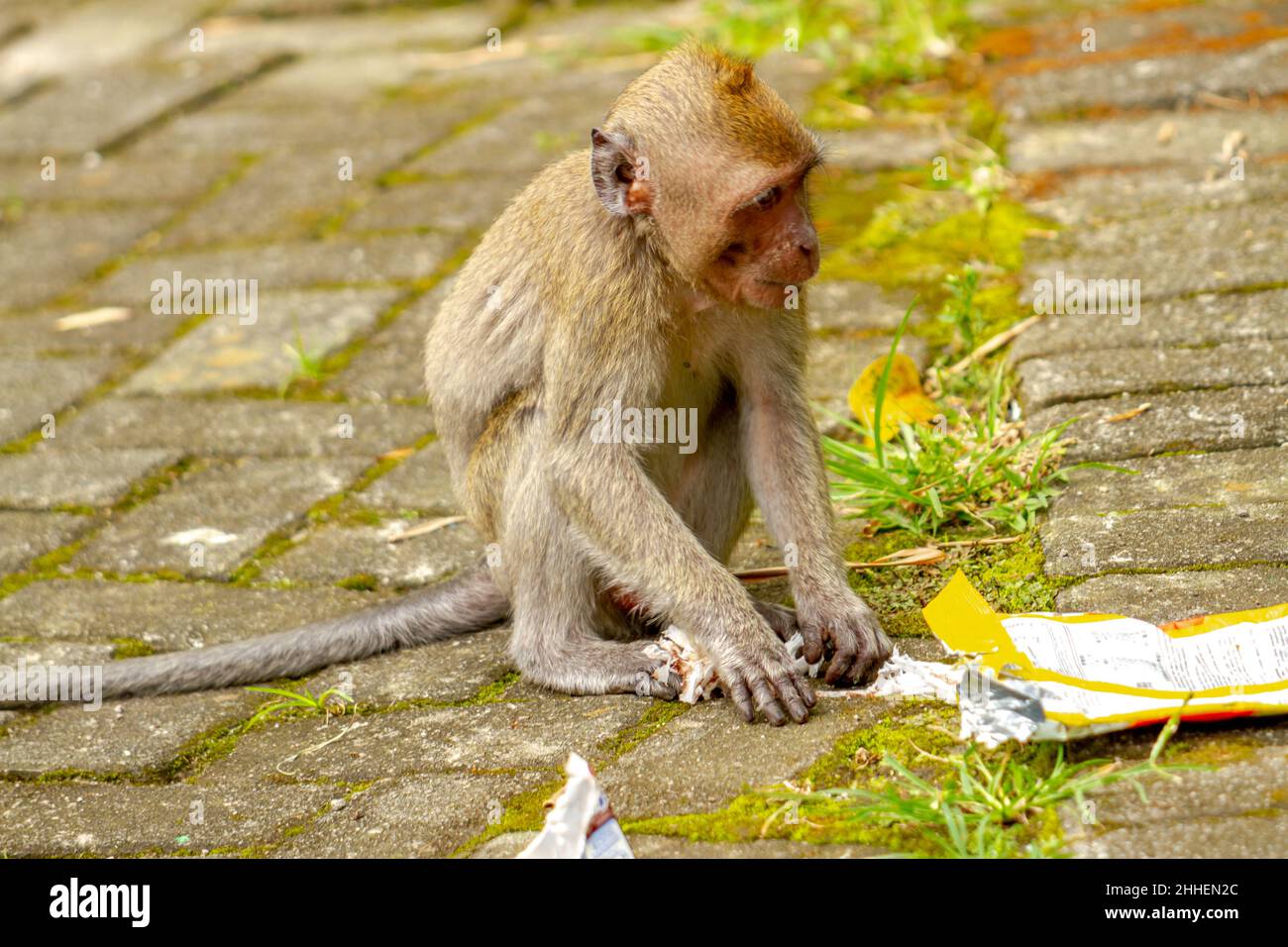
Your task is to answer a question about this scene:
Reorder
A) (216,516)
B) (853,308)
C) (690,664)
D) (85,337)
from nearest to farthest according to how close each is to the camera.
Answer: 1. (690,664)
2. (216,516)
3. (853,308)
4. (85,337)

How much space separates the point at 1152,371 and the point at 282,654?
2.66m

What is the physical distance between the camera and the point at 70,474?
556cm

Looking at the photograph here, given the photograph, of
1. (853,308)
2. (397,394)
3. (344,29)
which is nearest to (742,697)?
(853,308)

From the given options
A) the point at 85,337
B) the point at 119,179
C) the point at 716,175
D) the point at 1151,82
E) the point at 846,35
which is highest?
the point at 846,35

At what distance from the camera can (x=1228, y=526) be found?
383 cm

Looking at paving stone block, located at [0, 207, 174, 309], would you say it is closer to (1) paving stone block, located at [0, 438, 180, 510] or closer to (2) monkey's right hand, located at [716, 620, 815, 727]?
(1) paving stone block, located at [0, 438, 180, 510]

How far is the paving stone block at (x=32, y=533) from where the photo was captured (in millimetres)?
5070

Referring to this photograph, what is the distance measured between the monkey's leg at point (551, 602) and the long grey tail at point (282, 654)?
12.3 inches

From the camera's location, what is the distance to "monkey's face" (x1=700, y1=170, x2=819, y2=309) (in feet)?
12.1

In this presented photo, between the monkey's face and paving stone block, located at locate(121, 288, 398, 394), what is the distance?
269cm

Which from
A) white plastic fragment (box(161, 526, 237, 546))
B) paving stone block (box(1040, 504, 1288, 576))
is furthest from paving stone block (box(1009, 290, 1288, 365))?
white plastic fragment (box(161, 526, 237, 546))

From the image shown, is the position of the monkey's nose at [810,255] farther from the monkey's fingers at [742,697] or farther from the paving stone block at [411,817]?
the paving stone block at [411,817]

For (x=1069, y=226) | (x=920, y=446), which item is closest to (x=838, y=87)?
(x=1069, y=226)

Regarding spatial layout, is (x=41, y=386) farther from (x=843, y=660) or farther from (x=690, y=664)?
(x=843, y=660)
